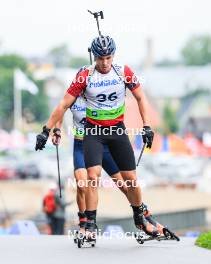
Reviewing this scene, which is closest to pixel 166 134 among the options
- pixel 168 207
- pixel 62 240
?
pixel 168 207

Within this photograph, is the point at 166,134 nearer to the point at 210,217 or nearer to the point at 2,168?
the point at 2,168

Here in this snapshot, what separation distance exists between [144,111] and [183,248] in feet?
4.69

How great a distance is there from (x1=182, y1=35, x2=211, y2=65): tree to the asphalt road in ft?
557

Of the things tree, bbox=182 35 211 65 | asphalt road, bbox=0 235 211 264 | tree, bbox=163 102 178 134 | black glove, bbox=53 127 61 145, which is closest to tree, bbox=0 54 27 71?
Answer: tree, bbox=163 102 178 134

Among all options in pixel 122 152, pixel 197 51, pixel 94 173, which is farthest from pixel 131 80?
pixel 197 51

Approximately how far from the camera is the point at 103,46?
12.2 meters

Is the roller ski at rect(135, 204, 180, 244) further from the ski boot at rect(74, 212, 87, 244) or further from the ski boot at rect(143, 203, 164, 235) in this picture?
the ski boot at rect(74, 212, 87, 244)

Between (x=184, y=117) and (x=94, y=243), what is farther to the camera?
(x=184, y=117)

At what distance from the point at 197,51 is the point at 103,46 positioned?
594 feet

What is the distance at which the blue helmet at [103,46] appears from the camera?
12.2m

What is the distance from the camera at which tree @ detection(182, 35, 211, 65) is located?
186 m

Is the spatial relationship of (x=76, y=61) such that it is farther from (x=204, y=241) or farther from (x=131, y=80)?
(x=131, y=80)

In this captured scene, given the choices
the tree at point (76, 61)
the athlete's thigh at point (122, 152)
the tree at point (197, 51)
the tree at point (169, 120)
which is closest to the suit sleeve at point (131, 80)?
the athlete's thigh at point (122, 152)

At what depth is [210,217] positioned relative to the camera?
55.4m
